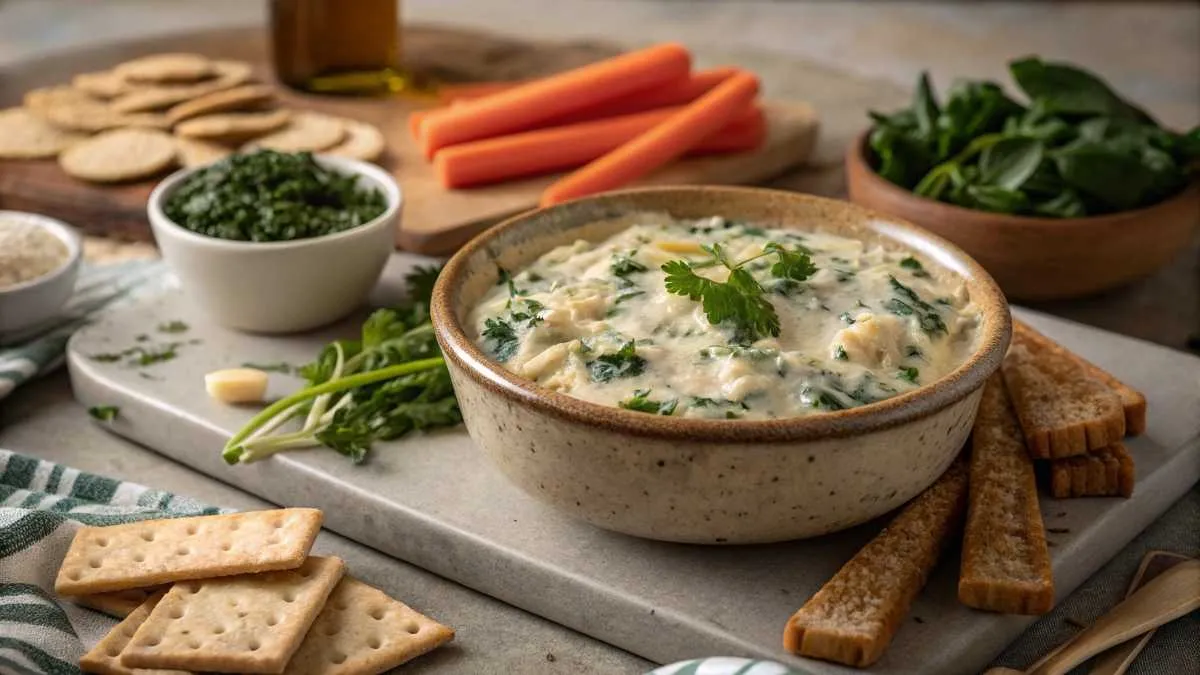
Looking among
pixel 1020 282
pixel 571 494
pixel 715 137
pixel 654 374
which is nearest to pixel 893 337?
pixel 654 374

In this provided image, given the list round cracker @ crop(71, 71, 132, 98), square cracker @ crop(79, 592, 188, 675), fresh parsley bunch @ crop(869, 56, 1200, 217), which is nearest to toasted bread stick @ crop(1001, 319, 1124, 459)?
fresh parsley bunch @ crop(869, 56, 1200, 217)

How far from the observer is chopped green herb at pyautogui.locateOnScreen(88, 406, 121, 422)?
3570 mm

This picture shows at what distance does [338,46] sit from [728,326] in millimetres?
3509

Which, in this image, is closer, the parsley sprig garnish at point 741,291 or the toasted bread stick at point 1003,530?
the toasted bread stick at point 1003,530

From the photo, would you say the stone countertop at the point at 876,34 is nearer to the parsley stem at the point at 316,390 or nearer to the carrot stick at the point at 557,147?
the carrot stick at the point at 557,147

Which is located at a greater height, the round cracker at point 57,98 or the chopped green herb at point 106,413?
the chopped green herb at point 106,413

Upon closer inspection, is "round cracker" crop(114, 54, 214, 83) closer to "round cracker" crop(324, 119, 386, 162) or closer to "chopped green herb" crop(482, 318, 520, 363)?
"round cracker" crop(324, 119, 386, 162)

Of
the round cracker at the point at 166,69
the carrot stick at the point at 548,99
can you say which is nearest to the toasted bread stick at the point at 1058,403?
the carrot stick at the point at 548,99

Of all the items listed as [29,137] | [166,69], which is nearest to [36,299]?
[29,137]

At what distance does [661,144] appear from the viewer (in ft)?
16.1

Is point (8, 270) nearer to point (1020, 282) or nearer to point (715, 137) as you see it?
point (715, 137)

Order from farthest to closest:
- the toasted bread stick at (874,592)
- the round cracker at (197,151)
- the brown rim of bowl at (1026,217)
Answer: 1. the round cracker at (197,151)
2. the brown rim of bowl at (1026,217)
3. the toasted bread stick at (874,592)

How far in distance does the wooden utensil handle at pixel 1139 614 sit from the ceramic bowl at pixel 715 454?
0.43 metres

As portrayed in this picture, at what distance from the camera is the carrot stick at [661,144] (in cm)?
473
